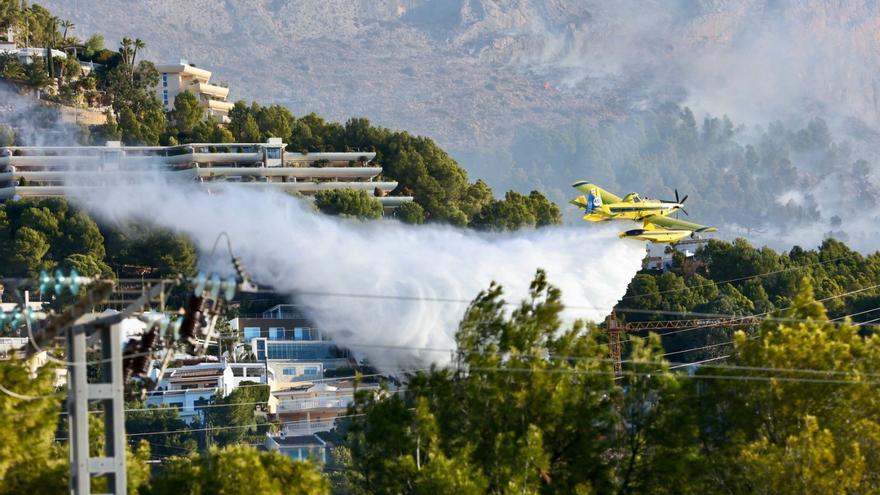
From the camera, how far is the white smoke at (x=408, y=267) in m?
107

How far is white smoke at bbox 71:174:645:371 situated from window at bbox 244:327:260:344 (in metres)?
17.5

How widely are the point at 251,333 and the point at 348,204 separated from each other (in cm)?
1183

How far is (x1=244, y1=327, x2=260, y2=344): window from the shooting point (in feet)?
472

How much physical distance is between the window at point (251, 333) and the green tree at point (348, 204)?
34.5ft

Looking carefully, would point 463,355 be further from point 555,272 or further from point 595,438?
point 555,272

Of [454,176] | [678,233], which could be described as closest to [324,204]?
[454,176]

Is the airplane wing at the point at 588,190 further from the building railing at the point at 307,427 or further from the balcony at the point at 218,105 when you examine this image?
the balcony at the point at 218,105

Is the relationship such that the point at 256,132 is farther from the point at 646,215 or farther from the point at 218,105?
the point at 646,215

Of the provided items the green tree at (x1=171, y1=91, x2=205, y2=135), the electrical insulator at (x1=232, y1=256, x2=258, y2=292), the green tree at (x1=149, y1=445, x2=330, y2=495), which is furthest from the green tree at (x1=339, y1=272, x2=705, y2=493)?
the green tree at (x1=171, y1=91, x2=205, y2=135)

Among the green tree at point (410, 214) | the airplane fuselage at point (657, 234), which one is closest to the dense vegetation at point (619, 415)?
the airplane fuselage at point (657, 234)

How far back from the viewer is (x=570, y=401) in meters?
64.1

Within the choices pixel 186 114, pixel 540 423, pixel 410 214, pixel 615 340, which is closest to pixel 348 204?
pixel 410 214

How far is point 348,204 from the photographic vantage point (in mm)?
144250

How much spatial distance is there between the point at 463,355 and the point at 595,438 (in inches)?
210
